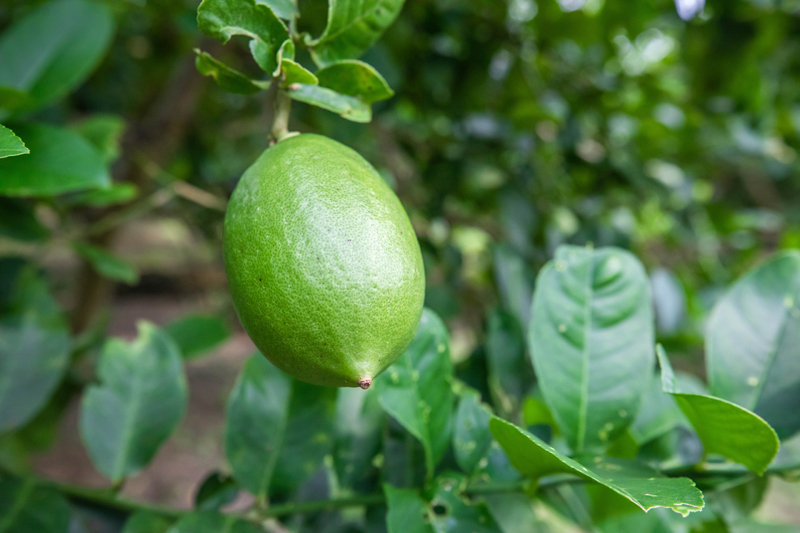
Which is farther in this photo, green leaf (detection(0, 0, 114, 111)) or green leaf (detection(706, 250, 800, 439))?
green leaf (detection(0, 0, 114, 111))

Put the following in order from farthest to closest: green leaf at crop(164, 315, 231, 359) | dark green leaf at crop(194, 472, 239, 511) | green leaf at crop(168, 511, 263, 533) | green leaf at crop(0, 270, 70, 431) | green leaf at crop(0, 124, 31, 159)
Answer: green leaf at crop(164, 315, 231, 359), green leaf at crop(0, 270, 70, 431), dark green leaf at crop(194, 472, 239, 511), green leaf at crop(168, 511, 263, 533), green leaf at crop(0, 124, 31, 159)

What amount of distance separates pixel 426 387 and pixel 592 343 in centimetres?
20

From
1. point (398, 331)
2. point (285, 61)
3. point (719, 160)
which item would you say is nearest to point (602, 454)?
point (398, 331)

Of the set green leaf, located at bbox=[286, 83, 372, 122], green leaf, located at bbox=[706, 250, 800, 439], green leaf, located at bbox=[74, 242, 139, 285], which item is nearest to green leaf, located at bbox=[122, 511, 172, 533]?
green leaf, located at bbox=[74, 242, 139, 285]

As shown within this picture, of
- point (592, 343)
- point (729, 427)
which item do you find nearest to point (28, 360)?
point (592, 343)

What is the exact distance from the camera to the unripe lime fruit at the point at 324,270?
362 mm

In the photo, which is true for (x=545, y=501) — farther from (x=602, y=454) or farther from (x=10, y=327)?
(x=10, y=327)

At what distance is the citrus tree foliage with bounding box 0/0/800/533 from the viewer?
0.53m

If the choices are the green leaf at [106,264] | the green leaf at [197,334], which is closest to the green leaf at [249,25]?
the green leaf at [106,264]

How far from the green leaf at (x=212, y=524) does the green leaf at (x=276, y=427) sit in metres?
0.04

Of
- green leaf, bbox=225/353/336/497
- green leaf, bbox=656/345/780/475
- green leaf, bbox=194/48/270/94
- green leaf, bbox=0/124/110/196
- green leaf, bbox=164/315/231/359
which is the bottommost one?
green leaf, bbox=164/315/231/359

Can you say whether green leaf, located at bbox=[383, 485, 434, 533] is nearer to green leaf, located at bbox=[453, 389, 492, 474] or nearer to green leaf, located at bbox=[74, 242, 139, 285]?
green leaf, located at bbox=[453, 389, 492, 474]

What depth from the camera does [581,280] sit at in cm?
64

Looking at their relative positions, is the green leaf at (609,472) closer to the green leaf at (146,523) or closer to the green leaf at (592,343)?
the green leaf at (592,343)
